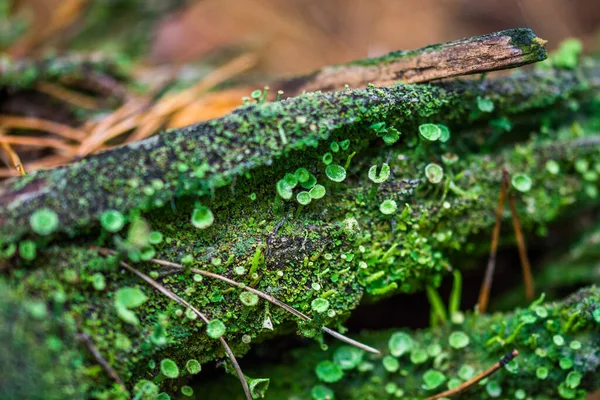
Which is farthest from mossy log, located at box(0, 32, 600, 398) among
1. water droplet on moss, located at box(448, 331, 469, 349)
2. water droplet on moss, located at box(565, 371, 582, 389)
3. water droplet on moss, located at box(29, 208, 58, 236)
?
water droplet on moss, located at box(565, 371, 582, 389)

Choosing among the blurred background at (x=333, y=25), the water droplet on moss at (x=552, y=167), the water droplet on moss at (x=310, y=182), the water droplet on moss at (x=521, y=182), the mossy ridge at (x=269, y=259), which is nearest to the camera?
the mossy ridge at (x=269, y=259)

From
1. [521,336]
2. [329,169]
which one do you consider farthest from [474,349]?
[329,169]

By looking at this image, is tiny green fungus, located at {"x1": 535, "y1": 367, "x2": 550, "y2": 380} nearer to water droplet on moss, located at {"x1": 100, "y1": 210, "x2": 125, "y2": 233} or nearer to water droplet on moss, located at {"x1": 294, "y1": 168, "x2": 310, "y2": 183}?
water droplet on moss, located at {"x1": 294, "y1": 168, "x2": 310, "y2": 183}

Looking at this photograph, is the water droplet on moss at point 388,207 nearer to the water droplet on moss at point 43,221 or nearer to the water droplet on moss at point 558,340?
the water droplet on moss at point 558,340

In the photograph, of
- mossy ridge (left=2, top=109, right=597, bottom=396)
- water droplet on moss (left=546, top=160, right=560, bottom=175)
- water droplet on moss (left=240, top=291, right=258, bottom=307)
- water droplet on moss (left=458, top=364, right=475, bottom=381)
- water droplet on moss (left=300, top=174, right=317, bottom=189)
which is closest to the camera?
mossy ridge (left=2, top=109, right=597, bottom=396)

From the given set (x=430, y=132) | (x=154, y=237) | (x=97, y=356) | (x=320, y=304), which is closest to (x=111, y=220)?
(x=154, y=237)

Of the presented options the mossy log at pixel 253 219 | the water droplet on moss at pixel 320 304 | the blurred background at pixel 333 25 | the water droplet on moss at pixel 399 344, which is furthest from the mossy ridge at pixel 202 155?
the blurred background at pixel 333 25

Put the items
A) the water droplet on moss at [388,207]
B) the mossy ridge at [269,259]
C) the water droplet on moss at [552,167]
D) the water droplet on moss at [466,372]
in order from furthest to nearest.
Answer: the water droplet on moss at [552,167]
the water droplet on moss at [466,372]
the water droplet on moss at [388,207]
the mossy ridge at [269,259]

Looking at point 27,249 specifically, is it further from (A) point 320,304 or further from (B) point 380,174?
(B) point 380,174
